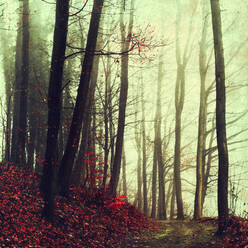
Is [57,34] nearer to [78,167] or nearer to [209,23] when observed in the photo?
[78,167]

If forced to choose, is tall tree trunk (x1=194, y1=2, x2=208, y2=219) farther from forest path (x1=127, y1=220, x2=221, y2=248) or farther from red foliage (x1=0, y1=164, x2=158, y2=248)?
red foliage (x1=0, y1=164, x2=158, y2=248)

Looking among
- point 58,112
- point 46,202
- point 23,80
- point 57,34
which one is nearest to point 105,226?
point 46,202

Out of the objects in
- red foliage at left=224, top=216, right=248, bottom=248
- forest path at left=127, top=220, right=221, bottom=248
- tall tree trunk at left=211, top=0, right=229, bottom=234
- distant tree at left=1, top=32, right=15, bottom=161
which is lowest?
forest path at left=127, top=220, right=221, bottom=248

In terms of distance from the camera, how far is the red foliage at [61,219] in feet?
22.1

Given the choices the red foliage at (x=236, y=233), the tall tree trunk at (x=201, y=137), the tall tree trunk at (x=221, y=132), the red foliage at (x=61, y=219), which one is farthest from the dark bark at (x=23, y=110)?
the tall tree trunk at (x=201, y=137)

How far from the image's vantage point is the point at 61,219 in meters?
8.13

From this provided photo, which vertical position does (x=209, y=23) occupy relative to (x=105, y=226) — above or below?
above

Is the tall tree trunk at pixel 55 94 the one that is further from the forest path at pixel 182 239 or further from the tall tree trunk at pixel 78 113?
the forest path at pixel 182 239

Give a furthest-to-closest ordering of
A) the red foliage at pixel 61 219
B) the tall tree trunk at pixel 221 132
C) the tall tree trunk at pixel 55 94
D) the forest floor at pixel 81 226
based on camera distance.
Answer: the tall tree trunk at pixel 221 132
the tall tree trunk at pixel 55 94
the forest floor at pixel 81 226
the red foliage at pixel 61 219

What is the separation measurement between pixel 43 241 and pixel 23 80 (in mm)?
7419

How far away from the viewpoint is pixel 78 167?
12.9 meters

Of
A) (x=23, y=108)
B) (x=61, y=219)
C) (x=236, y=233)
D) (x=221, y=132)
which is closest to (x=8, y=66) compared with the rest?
(x=23, y=108)

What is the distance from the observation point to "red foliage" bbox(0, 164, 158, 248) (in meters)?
6.74

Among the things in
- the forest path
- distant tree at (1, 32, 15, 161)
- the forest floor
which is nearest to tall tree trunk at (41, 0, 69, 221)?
the forest floor
